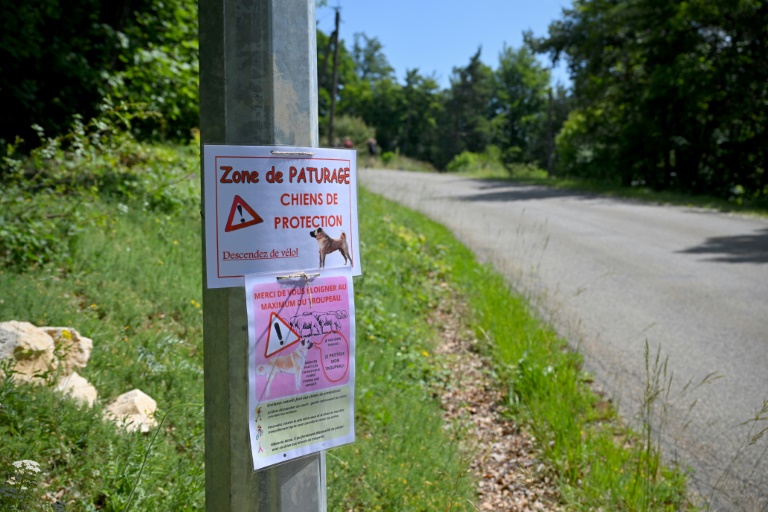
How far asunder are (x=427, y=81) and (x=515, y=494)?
84252 millimetres

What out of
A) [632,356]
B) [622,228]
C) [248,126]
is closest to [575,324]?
[632,356]

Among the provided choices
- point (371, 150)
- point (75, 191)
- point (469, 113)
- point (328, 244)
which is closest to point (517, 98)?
point (469, 113)

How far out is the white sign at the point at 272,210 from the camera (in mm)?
1604

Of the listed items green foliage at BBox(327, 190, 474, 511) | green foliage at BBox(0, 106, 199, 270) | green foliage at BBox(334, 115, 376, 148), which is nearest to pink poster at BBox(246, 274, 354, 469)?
green foliage at BBox(327, 190, 474, 511)

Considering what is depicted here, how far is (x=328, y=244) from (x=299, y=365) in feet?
1.13

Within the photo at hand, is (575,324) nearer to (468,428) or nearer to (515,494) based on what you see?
(468,428)

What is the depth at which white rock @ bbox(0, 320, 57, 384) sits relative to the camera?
310 cm

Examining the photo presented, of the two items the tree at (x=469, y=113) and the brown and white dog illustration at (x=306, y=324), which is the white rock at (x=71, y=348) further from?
the tree at (x=469, y=113)

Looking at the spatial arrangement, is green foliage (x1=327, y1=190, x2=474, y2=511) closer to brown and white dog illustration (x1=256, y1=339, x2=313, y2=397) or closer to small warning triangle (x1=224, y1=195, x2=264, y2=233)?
brown and white dog illustration (x1=256, y1=339, x2=313, y2=397)

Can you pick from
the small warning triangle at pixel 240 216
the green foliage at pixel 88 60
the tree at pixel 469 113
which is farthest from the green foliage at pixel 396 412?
the tree at pixel 469 113

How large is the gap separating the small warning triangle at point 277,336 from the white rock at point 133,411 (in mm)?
1514

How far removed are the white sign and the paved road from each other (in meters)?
2.04

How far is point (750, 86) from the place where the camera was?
831 inches

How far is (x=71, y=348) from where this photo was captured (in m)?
3.35
